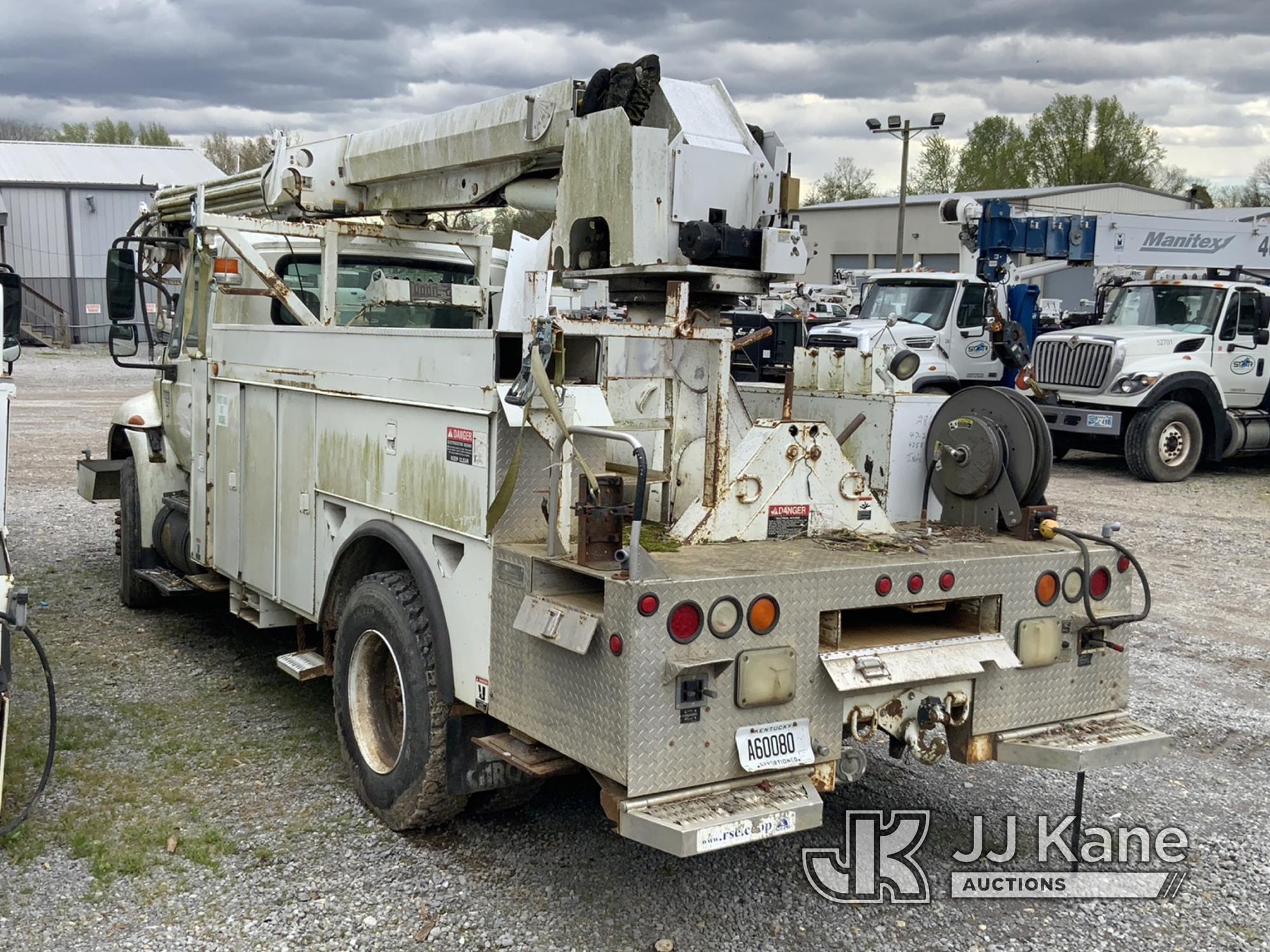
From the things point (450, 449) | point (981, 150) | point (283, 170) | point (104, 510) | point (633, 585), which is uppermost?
point (981, 150)

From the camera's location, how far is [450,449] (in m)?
4.26

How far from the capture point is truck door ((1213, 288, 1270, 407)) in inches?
621

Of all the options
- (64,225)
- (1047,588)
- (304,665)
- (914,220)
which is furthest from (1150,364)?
(914,220)

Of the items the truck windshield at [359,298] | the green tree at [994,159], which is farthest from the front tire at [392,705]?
the green tree at [994,159]

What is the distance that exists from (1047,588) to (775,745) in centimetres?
126

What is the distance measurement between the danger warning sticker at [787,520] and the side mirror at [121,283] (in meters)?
4.31

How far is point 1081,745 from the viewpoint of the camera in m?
4.20

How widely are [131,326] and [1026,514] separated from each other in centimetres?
505

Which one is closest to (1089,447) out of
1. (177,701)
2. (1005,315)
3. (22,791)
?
(1005,315)

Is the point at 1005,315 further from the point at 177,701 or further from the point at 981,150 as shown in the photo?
the point at 981,150

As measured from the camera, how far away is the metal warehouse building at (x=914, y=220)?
168 feet

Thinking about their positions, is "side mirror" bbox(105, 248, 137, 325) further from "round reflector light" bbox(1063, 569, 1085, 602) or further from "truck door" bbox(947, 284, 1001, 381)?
"truck door" bbox(947, 284, 1001, 381)

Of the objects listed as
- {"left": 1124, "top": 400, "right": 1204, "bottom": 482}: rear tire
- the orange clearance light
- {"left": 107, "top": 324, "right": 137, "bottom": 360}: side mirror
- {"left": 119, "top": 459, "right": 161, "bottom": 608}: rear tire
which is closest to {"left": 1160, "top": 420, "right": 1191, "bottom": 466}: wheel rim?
{"left": 1124, "top": 400, "right": 1204, "bottom": 482}: rear tire

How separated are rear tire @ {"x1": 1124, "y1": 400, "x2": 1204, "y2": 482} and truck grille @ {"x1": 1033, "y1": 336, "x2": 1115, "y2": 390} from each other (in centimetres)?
75
